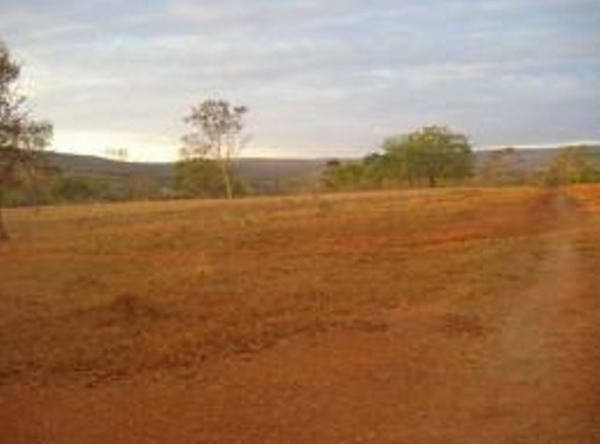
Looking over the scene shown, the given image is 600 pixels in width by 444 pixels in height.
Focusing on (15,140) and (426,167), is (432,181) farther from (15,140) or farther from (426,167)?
(15,140)

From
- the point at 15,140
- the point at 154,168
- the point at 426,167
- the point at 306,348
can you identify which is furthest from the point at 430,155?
the point at 306,348

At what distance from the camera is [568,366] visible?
11.5 metres

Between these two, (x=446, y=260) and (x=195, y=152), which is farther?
(x=195, y=152)

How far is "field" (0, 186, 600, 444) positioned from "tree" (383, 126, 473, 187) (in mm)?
95778

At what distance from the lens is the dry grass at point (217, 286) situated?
12734 mm

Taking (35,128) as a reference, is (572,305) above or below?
below

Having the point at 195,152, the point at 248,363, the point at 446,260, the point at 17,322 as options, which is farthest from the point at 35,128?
the point at 195,152

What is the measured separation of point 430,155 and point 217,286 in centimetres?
10382

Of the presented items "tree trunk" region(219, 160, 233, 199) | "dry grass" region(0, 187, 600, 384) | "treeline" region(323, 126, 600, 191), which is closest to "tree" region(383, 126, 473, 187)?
"treeline" region(323, 126, 600, 191)

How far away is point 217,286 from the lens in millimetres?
19000

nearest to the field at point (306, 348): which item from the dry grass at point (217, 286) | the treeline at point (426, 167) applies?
the dry grass at point (217, 286)

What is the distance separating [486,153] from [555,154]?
1958cm

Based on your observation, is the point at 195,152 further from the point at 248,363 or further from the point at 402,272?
the point at 248,363

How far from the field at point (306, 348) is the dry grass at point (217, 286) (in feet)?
0.15
